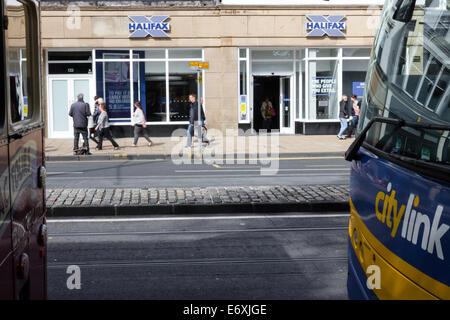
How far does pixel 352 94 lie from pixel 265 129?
13.1 ft

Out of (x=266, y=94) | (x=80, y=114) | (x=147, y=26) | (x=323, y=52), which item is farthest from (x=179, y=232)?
(x=266, y=94)

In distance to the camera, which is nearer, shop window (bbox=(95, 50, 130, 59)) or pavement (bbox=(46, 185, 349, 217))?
pavement (bbox=(46, 185, 349, 217))

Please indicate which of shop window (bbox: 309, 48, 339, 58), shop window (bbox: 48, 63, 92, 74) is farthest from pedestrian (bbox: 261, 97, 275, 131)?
shop window (bbox: 48, 63, 92, 74)

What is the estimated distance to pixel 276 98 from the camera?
2780 cm

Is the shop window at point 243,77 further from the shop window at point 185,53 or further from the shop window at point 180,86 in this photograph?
the shop window at point 180,86

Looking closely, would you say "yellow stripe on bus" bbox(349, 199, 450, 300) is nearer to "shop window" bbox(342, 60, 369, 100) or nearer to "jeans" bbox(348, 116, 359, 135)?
"jeans" bbox(348, 116, 359, 135)

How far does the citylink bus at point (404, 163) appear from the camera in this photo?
2.36 metres

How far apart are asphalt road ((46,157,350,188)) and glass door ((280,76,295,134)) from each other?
920 cm

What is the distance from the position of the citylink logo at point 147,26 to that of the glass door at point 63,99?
9.07 ft

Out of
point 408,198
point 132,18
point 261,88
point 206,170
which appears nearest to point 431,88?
point 408,198

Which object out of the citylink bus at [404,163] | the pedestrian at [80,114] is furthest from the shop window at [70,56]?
the citylink bus at [404,163]

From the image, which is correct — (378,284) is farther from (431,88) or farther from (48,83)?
(48,83)

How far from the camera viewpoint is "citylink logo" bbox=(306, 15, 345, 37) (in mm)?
25375

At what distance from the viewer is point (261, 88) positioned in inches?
1088
